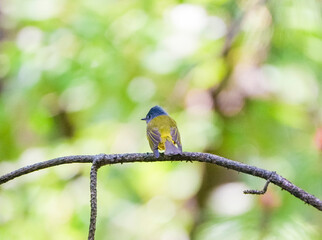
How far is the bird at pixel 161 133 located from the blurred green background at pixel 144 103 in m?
0.58

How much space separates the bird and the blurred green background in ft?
1.91

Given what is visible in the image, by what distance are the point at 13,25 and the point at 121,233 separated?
1.24 m

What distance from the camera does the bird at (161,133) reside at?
1593 mm

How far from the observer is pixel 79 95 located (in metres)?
2.81

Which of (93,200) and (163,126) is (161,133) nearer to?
(163,126)

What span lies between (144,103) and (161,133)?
947mm

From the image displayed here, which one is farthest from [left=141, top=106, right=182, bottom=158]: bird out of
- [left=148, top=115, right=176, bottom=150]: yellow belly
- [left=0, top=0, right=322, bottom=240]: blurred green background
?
[left=0, top=0, right=322, bottom=240]: blurred green background

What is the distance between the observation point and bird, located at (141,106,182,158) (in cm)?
159

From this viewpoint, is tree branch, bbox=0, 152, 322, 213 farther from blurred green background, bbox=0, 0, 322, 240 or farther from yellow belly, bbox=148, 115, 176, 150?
blurred green background, bbox=0, 0, 322, 240

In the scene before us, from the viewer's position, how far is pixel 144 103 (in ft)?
8.86


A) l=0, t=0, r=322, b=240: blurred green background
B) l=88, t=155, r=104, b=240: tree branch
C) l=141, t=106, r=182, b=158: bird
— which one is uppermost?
l=0, t=0, r=322, b=240: blurred green background

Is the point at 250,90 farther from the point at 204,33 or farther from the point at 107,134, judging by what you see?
the point at 107,134

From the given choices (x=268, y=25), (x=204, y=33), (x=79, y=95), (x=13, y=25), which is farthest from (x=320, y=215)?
(x=13, y=25)

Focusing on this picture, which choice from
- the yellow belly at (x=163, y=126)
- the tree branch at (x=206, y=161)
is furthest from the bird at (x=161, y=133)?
the tree branch at (x=206, y=161)
